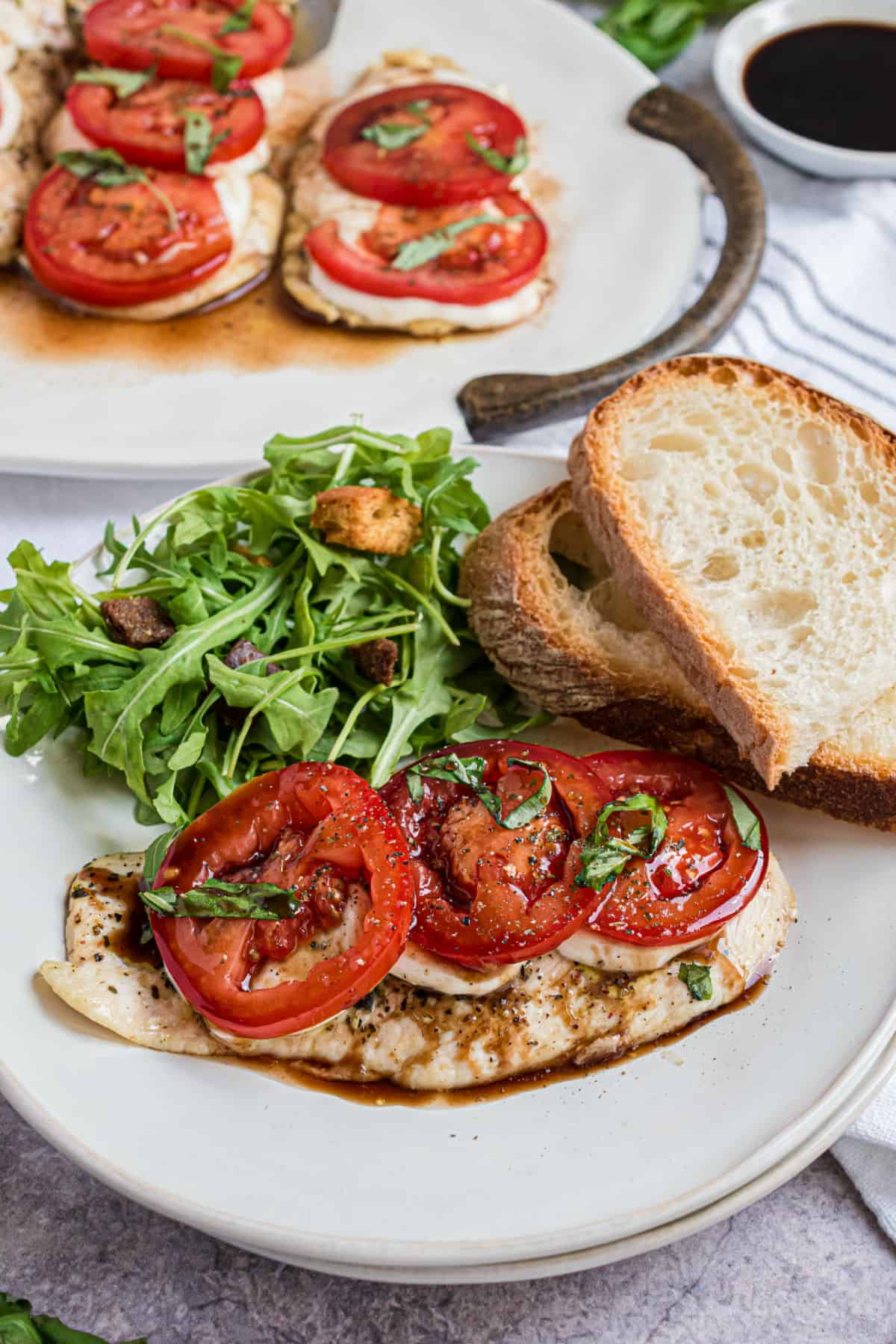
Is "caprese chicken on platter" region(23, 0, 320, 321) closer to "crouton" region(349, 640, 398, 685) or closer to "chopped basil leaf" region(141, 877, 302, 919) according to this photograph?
"crouton" region(349, 640, 398, 685)

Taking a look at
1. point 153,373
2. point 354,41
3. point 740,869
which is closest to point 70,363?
point 153,373

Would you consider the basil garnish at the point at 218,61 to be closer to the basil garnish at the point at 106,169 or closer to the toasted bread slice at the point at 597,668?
the basil garnish at the point at 106,169

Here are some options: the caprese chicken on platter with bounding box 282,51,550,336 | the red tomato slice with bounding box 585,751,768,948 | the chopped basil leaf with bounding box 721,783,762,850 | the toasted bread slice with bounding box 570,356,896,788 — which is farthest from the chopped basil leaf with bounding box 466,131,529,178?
A: the chopped basil leaf with bounding box 721,783,762,850

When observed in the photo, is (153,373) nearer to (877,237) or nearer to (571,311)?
(571,311)

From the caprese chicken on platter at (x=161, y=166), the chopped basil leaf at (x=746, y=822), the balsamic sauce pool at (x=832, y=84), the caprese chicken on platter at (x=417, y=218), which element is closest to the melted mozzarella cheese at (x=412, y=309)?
the caprese chicken on platter at (x=417, y=218)

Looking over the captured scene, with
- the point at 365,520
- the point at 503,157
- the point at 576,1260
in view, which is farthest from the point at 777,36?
the point at 576,1260

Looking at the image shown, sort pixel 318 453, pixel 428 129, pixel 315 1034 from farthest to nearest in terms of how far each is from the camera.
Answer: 1. pixel 428 129
2. pixel 318 453
3. pixel 315 1034
